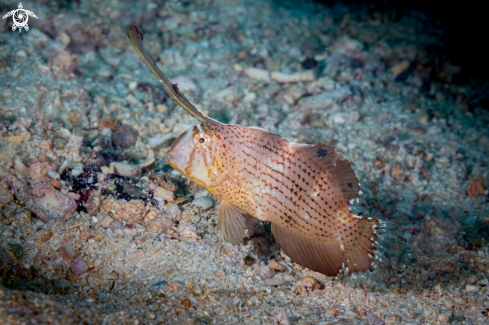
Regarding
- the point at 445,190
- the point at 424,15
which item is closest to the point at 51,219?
the point at 445,190

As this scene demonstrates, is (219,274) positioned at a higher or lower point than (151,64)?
lower

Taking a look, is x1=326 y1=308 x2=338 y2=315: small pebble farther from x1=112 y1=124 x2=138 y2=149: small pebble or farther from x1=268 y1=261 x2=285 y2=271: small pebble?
x1=112 y1=124 x2=138 y2=149: small pebble

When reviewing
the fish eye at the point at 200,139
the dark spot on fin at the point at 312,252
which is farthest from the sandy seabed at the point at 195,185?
the fish eye at the point at 200,139

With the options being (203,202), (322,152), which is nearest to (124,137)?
(203,202)

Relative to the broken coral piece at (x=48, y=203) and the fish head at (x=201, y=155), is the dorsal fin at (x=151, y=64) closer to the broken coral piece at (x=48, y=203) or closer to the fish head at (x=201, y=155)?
the fish head at (x=201, y=155)

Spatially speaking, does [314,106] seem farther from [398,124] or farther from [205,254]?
[205,254]

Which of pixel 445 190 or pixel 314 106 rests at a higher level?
pixel 314 106

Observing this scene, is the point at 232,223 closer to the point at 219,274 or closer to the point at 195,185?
the point at 219,274
